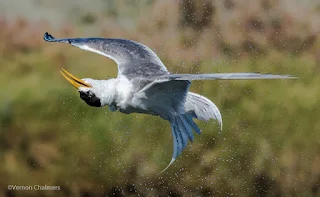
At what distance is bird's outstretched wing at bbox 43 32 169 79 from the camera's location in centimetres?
404

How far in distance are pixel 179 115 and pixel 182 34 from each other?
4910 millimetres

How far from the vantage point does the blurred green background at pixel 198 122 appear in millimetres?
7457

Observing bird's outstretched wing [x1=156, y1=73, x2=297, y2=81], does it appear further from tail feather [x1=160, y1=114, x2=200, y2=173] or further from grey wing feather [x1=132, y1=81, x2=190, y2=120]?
tail feather [x1=160, y1=114, x2=200, y2=173]

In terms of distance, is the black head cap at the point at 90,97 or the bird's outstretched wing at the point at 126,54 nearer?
the black head cap at the point at 90,97

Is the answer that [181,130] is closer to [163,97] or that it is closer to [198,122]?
[163,97]

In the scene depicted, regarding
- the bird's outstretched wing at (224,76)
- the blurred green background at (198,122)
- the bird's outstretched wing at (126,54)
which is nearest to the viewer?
the bird's outstretched wing at (224,76)

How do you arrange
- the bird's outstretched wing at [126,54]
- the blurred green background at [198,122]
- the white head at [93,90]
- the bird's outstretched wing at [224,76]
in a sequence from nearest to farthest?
the bird's outstretched wing at [224,76] < the white head at [93,90] < the bird's outstretched wing at [126,54] < the blurred green background at [198,122]

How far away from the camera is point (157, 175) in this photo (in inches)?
291

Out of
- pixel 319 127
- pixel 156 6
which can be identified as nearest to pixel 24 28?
pixel 156 6

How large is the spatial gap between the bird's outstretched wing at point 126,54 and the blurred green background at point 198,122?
304 cm

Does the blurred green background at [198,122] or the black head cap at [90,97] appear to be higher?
the black head cap at [90,97]

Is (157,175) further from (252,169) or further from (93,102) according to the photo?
(93,102)

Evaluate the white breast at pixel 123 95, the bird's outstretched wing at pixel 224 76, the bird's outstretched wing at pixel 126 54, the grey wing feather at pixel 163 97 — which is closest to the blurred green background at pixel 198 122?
the bird's outstretched wing at pixel 126 54

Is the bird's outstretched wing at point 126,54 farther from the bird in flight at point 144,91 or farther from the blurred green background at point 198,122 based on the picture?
the blurred green background at point 198,122
